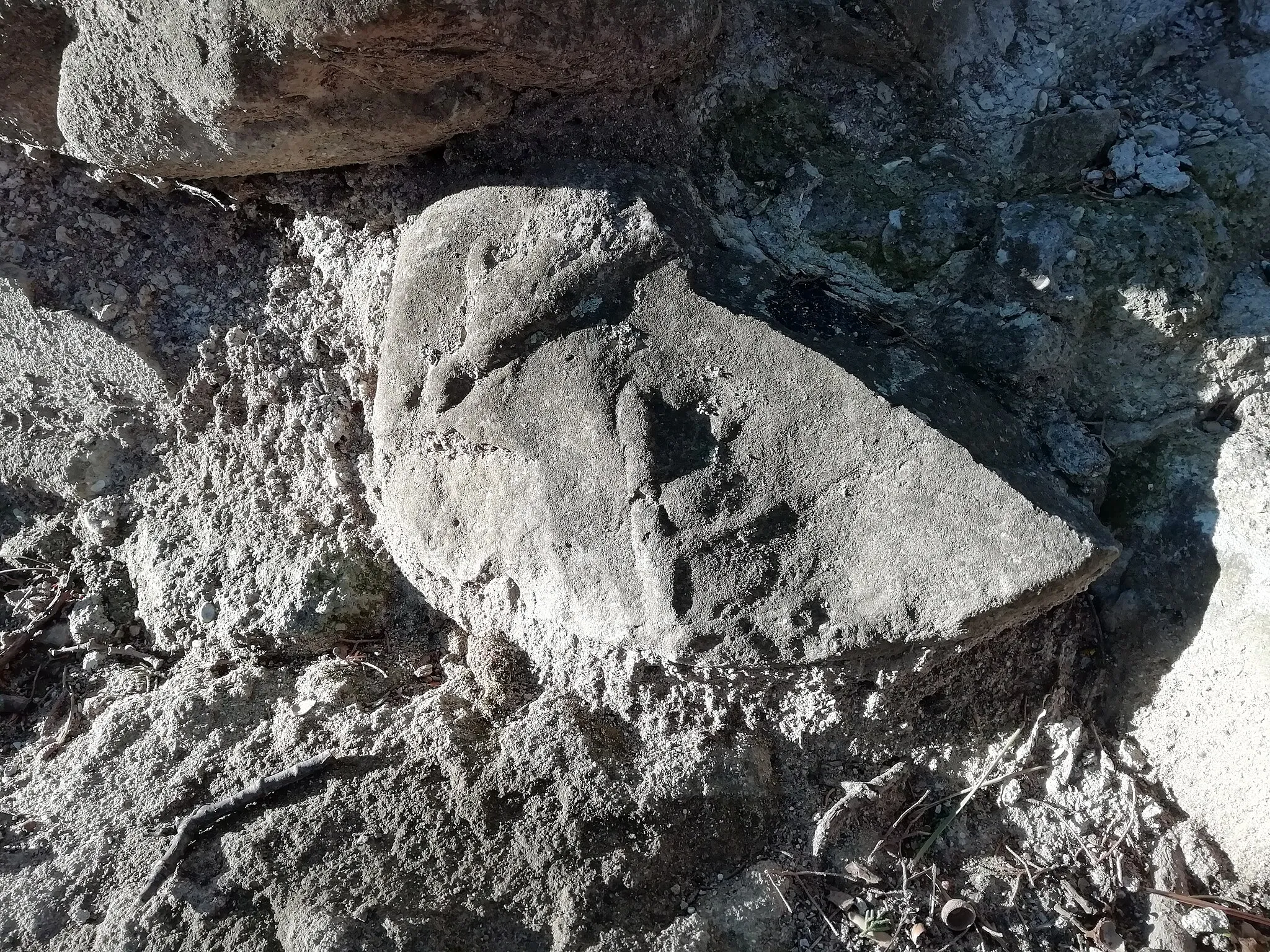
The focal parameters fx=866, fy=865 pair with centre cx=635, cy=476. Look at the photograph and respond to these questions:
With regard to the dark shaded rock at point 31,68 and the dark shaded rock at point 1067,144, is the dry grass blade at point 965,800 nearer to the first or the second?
the dark shaded rock at point 1067,144

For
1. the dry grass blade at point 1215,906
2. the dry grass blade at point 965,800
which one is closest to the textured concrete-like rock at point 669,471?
the dry grass blade at point 965,800

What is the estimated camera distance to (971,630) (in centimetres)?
139

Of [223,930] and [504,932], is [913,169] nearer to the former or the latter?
[504,932]

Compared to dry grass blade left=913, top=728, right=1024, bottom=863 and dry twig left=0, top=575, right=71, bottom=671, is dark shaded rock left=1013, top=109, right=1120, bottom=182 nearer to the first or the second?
dry grass blade left=913, top=728, right=1024, bottom=863

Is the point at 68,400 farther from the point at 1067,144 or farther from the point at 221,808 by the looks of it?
the point at 1067,144

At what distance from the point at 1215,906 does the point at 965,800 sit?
1.40ft

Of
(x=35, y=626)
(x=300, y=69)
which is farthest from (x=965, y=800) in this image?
(x=35, y=626)

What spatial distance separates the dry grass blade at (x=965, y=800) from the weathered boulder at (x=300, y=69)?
4.65 ft

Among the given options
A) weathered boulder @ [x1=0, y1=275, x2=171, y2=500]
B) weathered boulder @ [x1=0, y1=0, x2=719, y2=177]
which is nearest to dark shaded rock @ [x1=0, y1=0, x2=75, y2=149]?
A: weathered boulder @ [x1=0, y1=0, x2=719, y2=177]

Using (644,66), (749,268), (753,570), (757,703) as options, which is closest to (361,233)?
(644,66)

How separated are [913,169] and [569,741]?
52.1 inches

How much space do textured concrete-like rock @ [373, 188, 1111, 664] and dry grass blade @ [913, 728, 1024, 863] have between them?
334 millimetres

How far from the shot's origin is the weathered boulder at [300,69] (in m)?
1.36

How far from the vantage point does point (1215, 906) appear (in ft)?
4.84
